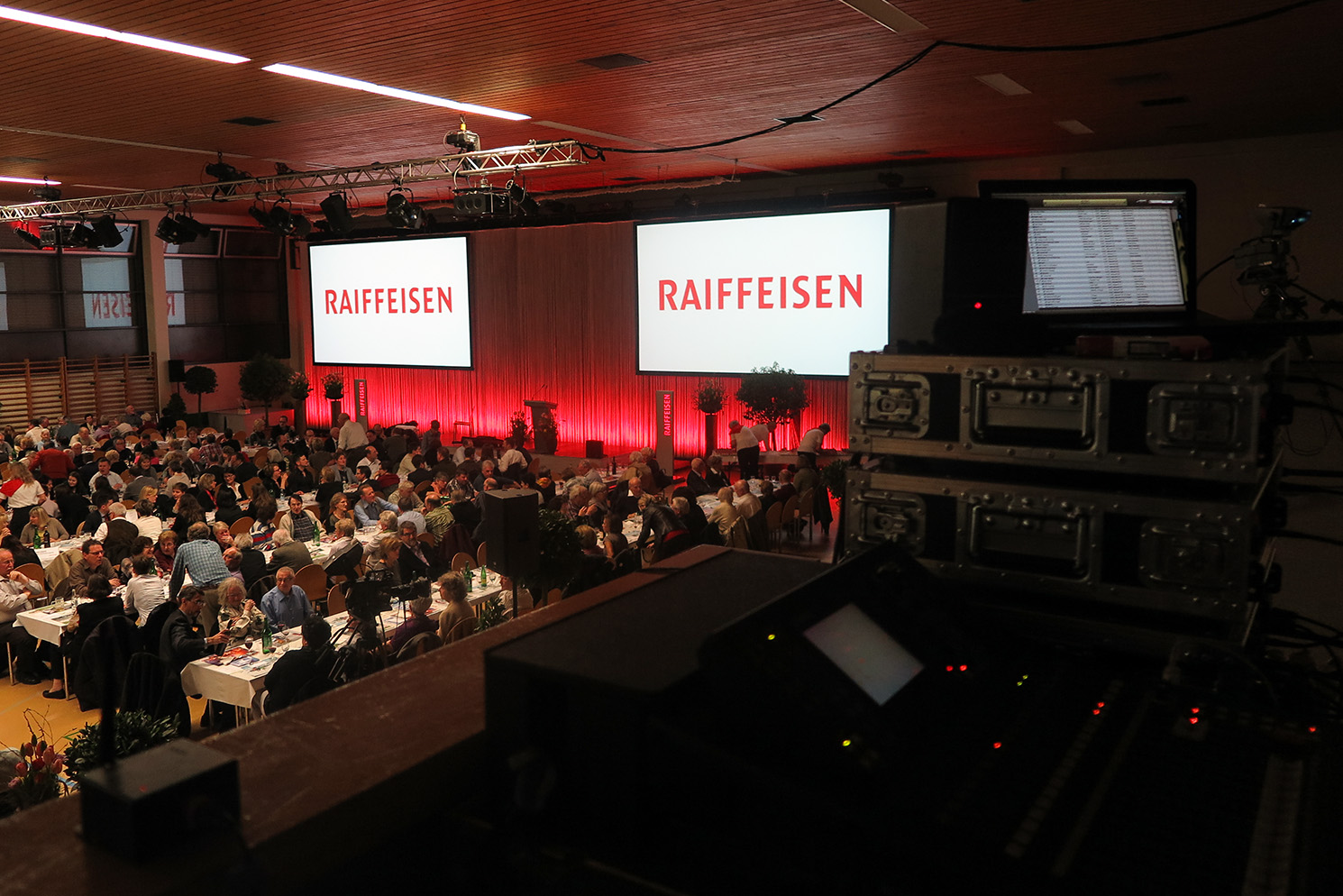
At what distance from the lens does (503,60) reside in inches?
265

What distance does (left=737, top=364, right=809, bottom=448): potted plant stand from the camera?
44.9ft

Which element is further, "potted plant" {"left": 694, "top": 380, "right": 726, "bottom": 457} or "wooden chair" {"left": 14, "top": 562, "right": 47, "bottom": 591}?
"potted plant" {"left": 694, "top": 380, "right": 726, "bottom": 457}

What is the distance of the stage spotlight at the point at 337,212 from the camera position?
1144cm

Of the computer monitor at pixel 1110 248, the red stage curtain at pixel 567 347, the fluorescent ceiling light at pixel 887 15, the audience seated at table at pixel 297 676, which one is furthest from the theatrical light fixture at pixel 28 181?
the computer monitor at pixel 1110 248

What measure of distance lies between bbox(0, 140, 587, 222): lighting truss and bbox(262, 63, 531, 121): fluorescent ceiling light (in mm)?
720

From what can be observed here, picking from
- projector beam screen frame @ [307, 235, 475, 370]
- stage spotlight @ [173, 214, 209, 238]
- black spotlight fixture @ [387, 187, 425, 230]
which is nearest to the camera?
black spotlight fixture @ [387, 187, 425, 230]

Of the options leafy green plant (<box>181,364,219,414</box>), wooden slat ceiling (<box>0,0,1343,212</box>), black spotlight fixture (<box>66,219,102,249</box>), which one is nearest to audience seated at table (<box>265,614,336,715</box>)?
wooden slat ceiling (<box>0,0,1343,212</box>)

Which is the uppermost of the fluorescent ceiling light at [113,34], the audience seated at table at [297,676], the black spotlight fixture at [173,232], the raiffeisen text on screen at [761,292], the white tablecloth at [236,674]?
the fluorescent ceiling light at [113,34]

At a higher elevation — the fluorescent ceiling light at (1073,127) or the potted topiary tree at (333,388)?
the fluorescent ceiling light at (1073,127)

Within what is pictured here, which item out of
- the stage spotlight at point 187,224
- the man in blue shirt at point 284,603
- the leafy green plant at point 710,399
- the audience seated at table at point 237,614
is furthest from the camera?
the leafy green plant at point 710,399

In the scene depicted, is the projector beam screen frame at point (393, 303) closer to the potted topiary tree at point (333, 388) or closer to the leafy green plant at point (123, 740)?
the potted topiary tree at point (333, 388)

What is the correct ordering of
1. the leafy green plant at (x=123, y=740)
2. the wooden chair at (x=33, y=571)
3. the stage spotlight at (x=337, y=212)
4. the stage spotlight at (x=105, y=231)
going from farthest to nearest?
the stage spotlight at (x=105, y=231) → the stage spotlight at (x=337, y=212) → the wooden chair at (x=33, y=571) → the leafy green plant at (x=123, y=740)

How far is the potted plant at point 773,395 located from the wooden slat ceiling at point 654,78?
3333 millimetres

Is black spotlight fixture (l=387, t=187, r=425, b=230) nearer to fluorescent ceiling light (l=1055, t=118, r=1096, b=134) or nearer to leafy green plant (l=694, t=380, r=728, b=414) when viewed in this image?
leafy green plant (l=694, t=380, r=728, b=414)
